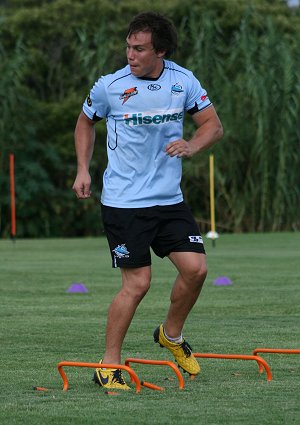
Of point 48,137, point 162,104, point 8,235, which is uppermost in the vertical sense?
point 162,104

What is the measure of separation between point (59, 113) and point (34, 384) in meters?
28.9

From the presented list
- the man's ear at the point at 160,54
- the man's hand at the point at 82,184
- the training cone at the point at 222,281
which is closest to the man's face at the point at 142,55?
the man's ear at the point at 160,54

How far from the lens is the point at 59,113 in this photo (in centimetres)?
3519

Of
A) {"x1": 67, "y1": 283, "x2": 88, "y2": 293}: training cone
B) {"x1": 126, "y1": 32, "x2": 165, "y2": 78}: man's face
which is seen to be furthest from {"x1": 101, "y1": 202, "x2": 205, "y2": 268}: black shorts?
{"x1": 67, "y1": 283, "x2": 88, "y2": 293}: training cone

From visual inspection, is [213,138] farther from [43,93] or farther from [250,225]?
[43,93]

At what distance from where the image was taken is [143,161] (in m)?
6.64

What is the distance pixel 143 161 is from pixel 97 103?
403mm

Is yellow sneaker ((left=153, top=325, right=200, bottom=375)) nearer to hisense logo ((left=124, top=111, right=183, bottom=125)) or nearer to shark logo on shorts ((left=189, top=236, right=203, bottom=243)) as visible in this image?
shark logo on shorts ((left=189, top=236, right=203, bottom=243))

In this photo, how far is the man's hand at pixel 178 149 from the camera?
21.0ft

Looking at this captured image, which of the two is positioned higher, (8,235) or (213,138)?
(213,138)

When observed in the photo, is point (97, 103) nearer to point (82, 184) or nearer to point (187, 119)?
point (82, 184)

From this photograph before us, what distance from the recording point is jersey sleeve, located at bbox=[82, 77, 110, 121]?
6660 millimetres

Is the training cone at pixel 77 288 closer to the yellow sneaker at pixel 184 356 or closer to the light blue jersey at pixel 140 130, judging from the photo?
the yellow sneaker at pixel 184 356

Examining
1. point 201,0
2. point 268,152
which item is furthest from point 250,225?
point 201,0
